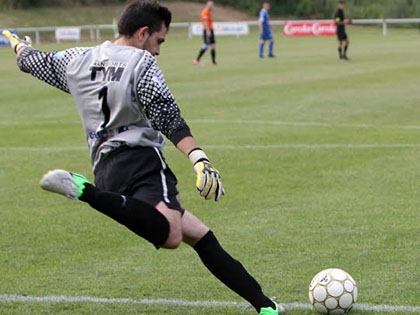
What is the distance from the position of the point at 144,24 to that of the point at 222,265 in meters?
→ 1.48

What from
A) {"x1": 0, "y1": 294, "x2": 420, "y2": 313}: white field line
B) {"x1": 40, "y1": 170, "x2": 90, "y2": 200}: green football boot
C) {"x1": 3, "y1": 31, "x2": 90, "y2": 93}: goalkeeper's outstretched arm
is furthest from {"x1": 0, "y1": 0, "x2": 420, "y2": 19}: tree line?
{"x1": 40, "y1": 170, "x2": 90, "y2": 200}: green football boot

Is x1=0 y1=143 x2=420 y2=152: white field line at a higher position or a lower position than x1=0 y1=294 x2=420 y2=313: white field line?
lower

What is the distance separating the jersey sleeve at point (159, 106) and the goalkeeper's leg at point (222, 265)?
54 centimetres

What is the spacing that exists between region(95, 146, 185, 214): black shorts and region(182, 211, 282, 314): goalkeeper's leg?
0.20m

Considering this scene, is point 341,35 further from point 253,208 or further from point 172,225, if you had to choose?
point 172,225

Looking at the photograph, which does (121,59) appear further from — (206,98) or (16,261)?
(206,98)

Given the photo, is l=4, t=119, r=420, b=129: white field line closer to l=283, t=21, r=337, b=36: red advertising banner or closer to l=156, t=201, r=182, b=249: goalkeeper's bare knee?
l=156, t=201, r=182, b=249: goalkeeper's bare knee

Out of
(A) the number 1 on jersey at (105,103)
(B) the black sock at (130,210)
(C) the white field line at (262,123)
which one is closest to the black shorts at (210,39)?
(C) the white field line at (262,123)

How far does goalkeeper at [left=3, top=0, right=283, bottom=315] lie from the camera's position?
4059mm

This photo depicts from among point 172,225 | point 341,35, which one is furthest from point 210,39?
point 172,225

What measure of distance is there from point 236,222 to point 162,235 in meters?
3.06

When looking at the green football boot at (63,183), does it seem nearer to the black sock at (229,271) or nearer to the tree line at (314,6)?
the black sock at (229,271)

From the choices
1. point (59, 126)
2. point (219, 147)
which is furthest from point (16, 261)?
point (59, 126)

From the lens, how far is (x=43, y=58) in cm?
476
